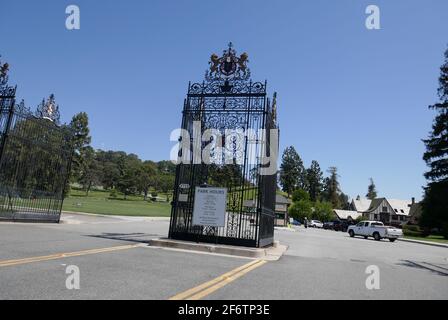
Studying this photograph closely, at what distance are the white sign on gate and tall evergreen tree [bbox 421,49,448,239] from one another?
42.6 m

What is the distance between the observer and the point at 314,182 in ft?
435

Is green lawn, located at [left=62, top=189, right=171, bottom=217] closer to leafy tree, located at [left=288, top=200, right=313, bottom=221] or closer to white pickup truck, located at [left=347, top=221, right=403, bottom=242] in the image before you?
white pickup truck, located at [left=347, top=221, right=403, bottom=242]

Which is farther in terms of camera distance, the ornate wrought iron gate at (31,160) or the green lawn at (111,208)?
the green lawn at (111,208)

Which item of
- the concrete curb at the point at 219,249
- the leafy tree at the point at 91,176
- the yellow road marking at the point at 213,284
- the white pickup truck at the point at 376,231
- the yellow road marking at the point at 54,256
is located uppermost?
the leafy tree at the point at 91,176

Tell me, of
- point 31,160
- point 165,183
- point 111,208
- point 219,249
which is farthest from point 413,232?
point 165,183

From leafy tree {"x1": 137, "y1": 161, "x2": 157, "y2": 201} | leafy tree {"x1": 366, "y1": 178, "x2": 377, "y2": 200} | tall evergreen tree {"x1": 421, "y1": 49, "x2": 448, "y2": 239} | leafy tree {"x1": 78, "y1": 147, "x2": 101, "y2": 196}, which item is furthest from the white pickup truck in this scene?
leafy tree {"x1": 366, "y1": 178, "x2": 377, "y2": 200}

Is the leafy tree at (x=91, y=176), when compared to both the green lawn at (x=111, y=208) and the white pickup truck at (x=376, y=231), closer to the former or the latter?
the green lawn at (x=111, y=208)

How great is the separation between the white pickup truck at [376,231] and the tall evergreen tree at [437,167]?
17.3 metres

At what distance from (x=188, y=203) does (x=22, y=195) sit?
28.1ft

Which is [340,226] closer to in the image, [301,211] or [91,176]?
[301,211]

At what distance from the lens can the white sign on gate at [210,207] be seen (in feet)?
39.3

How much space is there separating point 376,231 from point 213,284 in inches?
1145

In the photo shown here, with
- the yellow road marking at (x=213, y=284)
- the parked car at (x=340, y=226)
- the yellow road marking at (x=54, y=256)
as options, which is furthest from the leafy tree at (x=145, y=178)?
the yellow road marking at (x=213, y=284)
